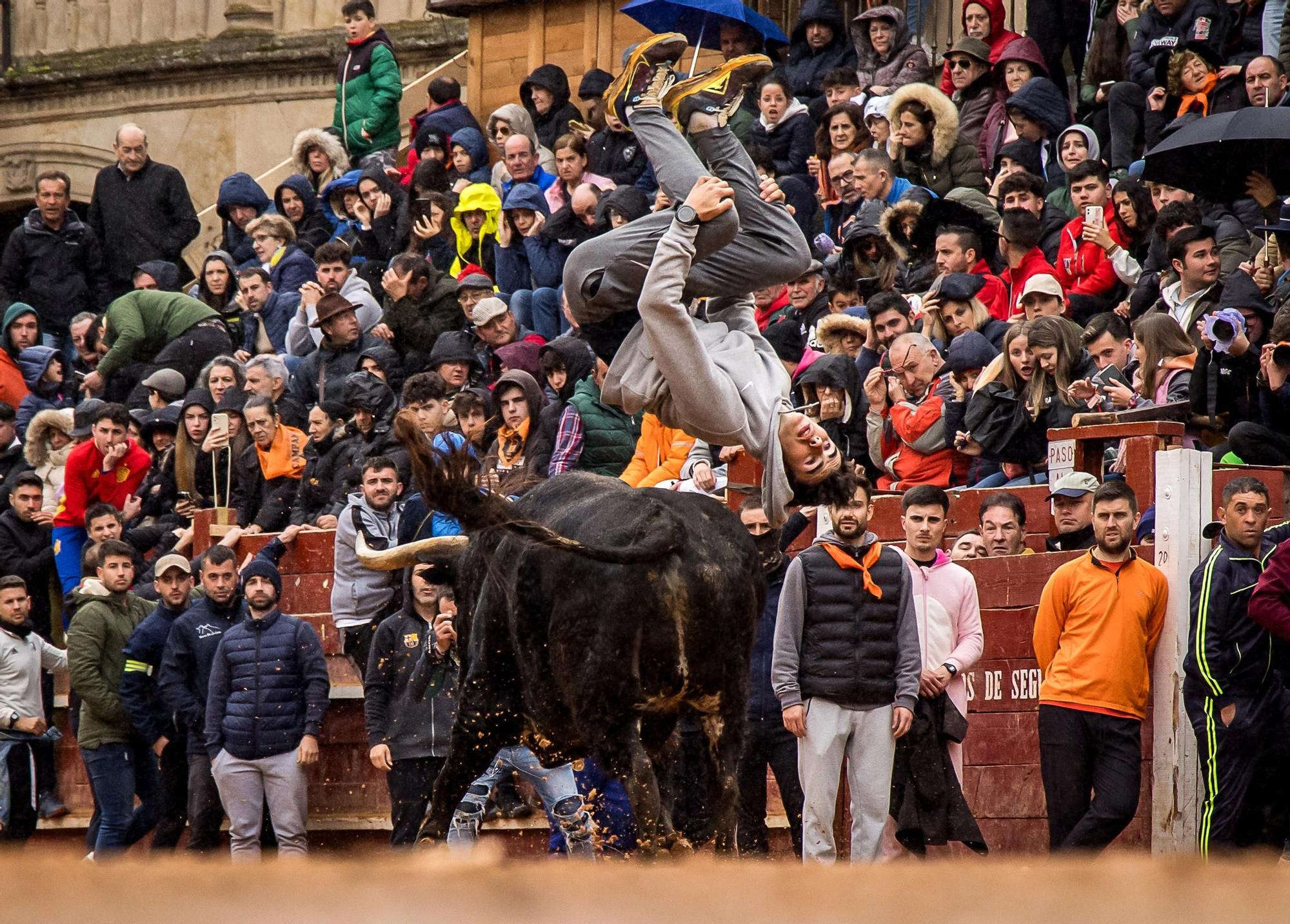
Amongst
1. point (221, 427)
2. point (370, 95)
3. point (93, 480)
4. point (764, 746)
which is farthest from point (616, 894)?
point (370, 95)

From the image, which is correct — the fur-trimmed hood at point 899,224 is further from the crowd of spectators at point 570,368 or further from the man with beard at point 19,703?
the man with beard at point 19,703

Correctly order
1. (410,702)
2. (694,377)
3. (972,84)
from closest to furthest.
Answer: (694,377) < (410,702) < (972,84)

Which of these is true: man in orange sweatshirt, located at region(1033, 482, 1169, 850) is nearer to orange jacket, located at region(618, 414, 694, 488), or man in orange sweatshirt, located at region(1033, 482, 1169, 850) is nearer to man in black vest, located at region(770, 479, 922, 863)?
man in black vest, located at region(770, 479, 922, 863)

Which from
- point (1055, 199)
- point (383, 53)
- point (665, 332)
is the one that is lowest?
point (665, 332)

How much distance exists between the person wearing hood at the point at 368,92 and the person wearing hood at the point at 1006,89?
6.94 meters

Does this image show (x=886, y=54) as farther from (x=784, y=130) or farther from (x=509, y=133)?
(x=509, y=133)

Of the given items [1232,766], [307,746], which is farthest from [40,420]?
[1232,766]

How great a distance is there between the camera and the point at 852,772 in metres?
7.99

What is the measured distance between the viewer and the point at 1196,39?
11938mm

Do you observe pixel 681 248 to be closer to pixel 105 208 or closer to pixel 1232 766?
pixel 1232 766

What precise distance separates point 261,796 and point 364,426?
108 inches

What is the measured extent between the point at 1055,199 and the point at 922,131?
56.8 inches

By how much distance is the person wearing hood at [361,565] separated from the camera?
36.3 ft

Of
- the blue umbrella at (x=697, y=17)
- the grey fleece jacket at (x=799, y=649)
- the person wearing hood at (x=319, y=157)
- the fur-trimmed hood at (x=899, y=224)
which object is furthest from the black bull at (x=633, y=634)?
the person wearing hood at (x=319, y=157)
